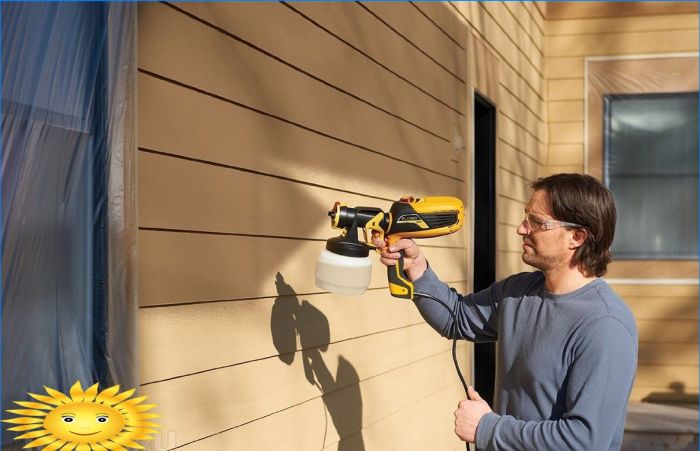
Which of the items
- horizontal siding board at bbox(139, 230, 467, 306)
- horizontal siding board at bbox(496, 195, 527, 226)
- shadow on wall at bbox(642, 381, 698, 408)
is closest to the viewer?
horizontal siding board at bbox(139, 230, 467, 306)

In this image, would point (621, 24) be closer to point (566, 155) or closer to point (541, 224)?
point (566, 155)

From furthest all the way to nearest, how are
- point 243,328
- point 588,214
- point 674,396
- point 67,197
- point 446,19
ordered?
point 674,396
point 446,19
point 243,328
point 588,214
point 67,197

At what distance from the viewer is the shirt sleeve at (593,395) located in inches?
81.4

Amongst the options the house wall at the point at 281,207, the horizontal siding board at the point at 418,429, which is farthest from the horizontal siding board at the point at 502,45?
the horizontal siding board at the point at 418,429

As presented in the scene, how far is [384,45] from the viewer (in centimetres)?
364

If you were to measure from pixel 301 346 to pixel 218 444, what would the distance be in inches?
23.0

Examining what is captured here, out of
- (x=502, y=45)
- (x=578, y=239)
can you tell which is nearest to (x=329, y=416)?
(x=578, y=239)

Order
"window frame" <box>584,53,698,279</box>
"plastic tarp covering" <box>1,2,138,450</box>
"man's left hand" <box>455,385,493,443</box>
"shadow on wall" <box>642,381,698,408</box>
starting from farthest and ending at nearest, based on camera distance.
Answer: "window frame" <box>584,53,698,279</box>, "shadow on wall" <box>642,381,698,408</box>, "man's left hand" <box>455,385,493,443</box>, "plastic tarp covering" <box>1,2,138,450</box>

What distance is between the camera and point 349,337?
3178mm

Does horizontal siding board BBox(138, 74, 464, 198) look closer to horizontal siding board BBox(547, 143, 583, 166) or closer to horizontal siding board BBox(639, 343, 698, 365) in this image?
horizontal siding board BBox(547, 143, 583, 166)

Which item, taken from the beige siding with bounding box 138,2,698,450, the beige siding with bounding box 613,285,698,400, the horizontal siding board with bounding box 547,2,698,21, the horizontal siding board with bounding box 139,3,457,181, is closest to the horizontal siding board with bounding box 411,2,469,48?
the beige siding with bounding box 138,2,698,450

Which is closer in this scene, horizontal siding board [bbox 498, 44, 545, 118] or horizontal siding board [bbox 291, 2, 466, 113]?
horizontal siding board [bbox 291, 2, 466, 113]

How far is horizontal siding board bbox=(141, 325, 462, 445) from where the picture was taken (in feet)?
6.89

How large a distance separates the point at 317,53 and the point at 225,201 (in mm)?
866
